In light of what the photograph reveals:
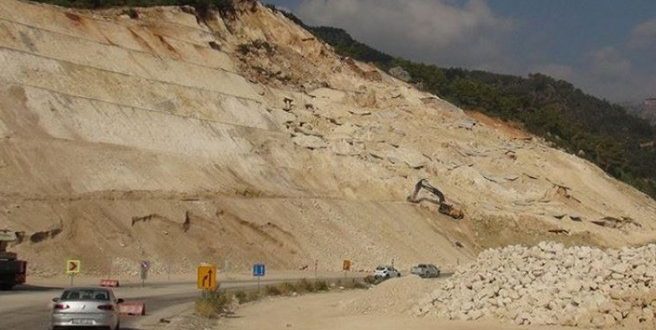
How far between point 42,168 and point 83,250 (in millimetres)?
6556

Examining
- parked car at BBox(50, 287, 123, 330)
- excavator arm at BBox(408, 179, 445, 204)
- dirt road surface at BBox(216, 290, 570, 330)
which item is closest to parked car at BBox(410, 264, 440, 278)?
dirt road surface at BBox(216, 290, 570, 330)

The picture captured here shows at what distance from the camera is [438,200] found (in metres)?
72.7

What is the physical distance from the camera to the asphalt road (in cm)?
2464

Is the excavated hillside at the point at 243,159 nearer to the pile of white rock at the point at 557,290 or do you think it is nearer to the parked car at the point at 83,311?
the pile of white rock at the point at 557,290

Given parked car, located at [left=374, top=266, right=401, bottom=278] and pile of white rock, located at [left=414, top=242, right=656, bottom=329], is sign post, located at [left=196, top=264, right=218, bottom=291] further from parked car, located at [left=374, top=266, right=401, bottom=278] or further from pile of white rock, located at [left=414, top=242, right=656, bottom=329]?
parked car, located at [left=374, top=266, right=401, bottom=278]

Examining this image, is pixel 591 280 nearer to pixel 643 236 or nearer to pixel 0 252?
pixel 0 252

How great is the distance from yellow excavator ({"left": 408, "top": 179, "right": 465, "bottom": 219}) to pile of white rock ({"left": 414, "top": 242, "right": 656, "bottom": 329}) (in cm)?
4019

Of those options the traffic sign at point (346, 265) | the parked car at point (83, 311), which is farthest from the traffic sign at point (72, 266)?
the traffic sign at point (346, 265)

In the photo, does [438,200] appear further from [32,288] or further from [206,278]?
[206,278]

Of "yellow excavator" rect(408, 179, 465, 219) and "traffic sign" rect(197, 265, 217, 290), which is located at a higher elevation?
"yellow excavator" rect(408, 179, 465, 219)

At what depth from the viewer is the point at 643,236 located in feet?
264

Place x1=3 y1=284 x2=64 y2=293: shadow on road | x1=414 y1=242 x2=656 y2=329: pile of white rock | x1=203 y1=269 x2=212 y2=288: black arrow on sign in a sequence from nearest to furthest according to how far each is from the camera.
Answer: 1. x1=414 y1=242 x2=656 y2=329: pile of white rock
2. x1=203 y1=269 x2=212 y2=288: black arrow on sign
3. x1=3 y1=284 x2=64 y2=293: shadow on road

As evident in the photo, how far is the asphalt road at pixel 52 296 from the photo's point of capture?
24641 millimetres

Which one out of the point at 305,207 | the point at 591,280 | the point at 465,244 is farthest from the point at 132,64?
the point at 591,280
